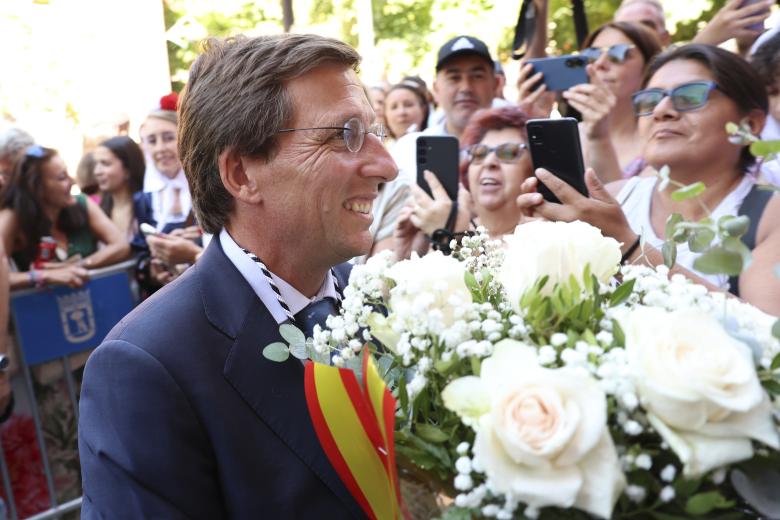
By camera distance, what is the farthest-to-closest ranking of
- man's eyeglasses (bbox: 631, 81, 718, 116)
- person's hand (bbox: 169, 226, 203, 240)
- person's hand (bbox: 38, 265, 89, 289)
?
person's hand (bbox: 169, 226, 203, 240), person's hand (bbox: 38, 265, 89, 289), man's eyeglasses (bbox: 631, 81, 718, 116)

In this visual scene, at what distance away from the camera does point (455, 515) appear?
1.13 meters

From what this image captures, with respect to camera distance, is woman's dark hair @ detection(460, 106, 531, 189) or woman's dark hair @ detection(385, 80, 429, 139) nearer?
woman's dark hair @ detection(460, 106, 531, 189)

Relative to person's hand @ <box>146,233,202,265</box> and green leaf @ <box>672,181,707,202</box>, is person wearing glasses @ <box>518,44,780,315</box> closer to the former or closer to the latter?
green leaf @ <box>672,181,707,202</box>

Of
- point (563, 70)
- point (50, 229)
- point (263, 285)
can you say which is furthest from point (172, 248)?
point (263, 285)

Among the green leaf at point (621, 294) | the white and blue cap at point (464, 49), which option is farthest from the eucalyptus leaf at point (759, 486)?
the white and blue cap at point (464, 49)

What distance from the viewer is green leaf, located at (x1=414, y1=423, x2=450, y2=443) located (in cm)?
121

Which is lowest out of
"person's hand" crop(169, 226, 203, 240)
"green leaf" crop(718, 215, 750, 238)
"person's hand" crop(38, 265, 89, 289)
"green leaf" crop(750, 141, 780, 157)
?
"person's hand" crop(38, 265, 89, 289)

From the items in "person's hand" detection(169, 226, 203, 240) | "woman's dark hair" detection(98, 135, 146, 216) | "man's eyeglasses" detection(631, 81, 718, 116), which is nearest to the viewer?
"man's eyeglasses" detection(631, 81, 718, 116)

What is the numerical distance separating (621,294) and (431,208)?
235cm

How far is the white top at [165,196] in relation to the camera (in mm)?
5613

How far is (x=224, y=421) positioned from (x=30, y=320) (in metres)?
3.41

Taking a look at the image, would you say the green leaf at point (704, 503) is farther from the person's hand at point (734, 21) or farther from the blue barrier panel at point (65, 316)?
the blue barrier panel at point (65, 316)

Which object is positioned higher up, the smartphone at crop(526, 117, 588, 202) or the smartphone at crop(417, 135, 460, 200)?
the smartphone at crop(526, 117, 588, 202)

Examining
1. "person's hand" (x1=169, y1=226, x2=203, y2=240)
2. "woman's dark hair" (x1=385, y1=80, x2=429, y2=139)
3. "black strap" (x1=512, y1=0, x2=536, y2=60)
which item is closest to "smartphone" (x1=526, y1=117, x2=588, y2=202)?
"black strap" (x1=512, y1=0, x2=536, y2=60)
